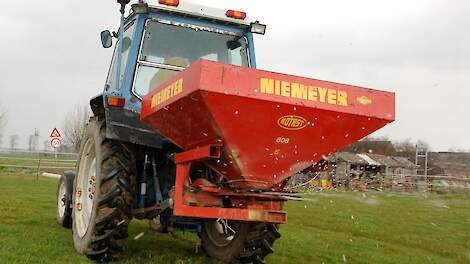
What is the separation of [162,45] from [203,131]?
1.92 metres

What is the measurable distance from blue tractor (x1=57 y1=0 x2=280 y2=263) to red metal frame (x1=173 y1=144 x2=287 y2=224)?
0.30 meters

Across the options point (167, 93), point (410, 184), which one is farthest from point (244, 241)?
point (410, 184)

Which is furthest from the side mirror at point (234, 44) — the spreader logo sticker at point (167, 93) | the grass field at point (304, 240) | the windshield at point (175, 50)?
the grass field at point (304, 240)

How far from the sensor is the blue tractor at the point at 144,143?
4.89 meters

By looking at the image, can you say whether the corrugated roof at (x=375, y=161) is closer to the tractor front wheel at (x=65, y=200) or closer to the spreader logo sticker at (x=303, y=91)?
the tractor front wheel at (x=65, y=200)

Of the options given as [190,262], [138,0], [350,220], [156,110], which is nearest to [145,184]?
[190,262]

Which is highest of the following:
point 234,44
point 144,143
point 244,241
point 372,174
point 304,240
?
point 234,44

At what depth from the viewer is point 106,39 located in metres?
6.14

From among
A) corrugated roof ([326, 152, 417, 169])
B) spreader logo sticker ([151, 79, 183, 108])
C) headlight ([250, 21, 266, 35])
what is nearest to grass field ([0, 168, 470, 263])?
spreader logo sticker ([151, 79, 183, 108])

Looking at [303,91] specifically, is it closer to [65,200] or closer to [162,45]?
[162,45]

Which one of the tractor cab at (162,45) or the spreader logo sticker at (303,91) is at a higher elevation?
the tractor cab at (162,45)

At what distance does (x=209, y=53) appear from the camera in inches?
231

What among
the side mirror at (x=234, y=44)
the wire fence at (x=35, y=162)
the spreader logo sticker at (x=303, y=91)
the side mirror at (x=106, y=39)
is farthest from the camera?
the wire fence at (x=35, y=162)

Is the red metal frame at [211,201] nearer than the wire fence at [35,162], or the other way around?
the red metal frame at [211,201]
